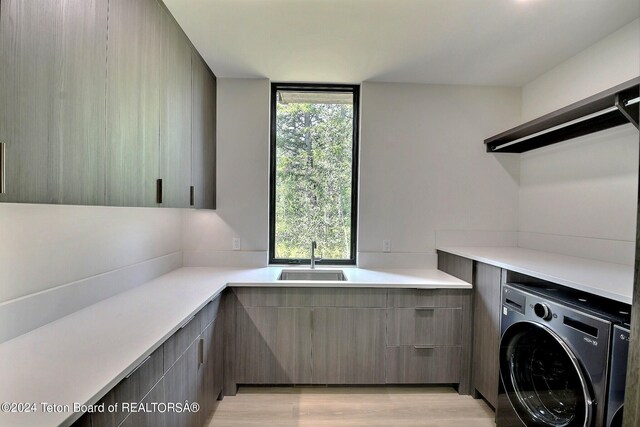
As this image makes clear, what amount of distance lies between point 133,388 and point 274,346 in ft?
3.85

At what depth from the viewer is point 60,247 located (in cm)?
134

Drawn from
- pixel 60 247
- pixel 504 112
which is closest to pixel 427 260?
pixel 504 112

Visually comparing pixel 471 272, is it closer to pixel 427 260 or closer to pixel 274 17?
pixel 427 260

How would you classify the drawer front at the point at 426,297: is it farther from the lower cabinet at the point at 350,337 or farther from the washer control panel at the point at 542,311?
the washer control panel at the point at 542,311

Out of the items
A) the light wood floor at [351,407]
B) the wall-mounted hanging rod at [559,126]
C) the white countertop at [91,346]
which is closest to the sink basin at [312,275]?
the white countertop at [91,346]

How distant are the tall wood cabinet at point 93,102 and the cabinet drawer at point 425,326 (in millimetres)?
1720

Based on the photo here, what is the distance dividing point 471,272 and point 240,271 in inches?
70.8

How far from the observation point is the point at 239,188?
8.38 ft

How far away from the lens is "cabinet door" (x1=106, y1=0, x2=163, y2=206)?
1202 mm

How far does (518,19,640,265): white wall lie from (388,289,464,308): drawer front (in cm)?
88

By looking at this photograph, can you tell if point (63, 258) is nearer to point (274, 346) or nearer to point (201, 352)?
point (201, 352)

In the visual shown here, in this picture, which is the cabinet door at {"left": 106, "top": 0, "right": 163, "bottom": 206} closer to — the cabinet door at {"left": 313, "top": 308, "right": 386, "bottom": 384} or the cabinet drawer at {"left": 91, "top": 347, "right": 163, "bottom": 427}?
the cabinet drawer at {"left": 91, "top": 347, "right": 163, "bottom": 427}

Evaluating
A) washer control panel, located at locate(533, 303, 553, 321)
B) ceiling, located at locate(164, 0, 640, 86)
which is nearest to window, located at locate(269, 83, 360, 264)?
ceiling, located at locate(164, 0, 640, 86)

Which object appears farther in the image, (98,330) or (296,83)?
(296,83)
